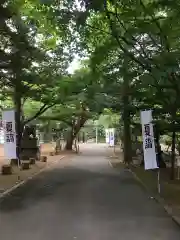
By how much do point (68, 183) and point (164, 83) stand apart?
770cm

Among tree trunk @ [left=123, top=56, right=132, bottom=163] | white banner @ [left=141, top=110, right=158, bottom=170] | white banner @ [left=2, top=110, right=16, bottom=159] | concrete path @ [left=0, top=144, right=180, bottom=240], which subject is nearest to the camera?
concrete path @ [left=0, top=144, right=180, bottom=240]

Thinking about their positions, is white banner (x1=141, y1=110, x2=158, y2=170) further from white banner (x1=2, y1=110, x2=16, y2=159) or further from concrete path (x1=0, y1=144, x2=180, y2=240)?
white banner (x1=2, y1=110, x2=16, y2=159)

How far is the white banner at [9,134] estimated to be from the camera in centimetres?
1620

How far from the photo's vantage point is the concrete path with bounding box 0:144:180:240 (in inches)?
321

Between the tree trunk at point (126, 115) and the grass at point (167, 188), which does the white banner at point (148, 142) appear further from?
the tree trunk at point (126, 115)

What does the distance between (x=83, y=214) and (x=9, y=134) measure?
699cm

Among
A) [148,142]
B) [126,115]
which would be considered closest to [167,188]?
[148,142]

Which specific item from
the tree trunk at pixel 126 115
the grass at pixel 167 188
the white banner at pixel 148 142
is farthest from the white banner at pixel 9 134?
the grass at pixel 167 188

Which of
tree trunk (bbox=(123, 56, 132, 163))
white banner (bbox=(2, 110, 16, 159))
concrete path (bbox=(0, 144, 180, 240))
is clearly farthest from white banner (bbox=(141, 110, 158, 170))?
white banner (bbox=(2, 110, 16, 159))

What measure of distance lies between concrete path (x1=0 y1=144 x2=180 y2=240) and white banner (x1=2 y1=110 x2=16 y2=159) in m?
1.52

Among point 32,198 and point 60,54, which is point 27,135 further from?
point 32,198

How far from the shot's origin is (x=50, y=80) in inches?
866

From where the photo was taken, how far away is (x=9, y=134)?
16.3 metres

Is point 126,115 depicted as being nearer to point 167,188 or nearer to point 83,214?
point 167,188
